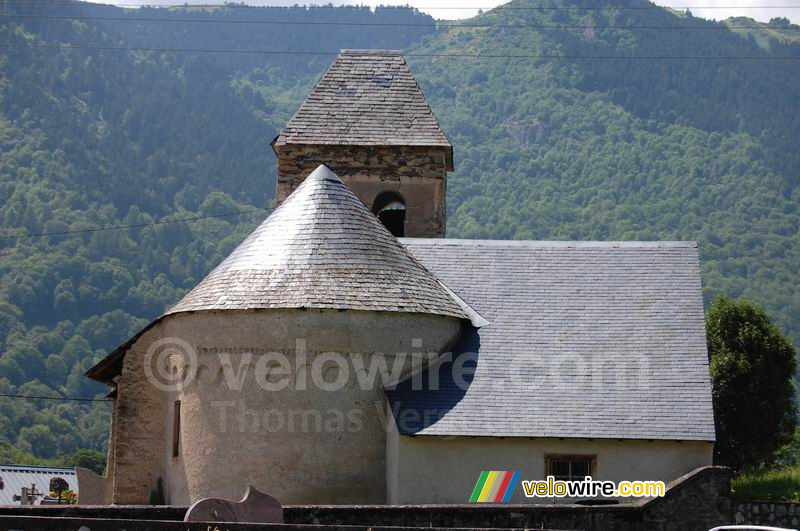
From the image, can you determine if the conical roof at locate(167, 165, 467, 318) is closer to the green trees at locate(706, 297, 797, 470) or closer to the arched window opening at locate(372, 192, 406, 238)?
the arched window opening at locate(372, 192, 406, 238)

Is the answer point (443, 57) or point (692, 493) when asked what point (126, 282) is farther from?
point (692, 493)

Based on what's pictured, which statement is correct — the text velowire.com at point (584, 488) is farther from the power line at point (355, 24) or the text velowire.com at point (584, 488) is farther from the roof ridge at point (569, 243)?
the power line at point (355, 24)

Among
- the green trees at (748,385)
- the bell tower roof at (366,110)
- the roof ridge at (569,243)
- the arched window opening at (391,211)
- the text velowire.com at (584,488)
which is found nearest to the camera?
the text velowire.com at (584,488)

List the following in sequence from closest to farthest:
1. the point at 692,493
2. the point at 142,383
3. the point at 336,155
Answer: the point at 692,493, the point at 142,383, the point at 336,155

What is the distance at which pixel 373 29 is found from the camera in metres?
161

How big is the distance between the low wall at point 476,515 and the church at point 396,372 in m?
1.92

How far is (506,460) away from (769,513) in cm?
435

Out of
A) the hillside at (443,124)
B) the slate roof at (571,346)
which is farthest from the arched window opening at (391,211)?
the hillside at (443,124)

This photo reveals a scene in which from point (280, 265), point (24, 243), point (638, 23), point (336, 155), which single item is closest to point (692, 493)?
point (280, 265)

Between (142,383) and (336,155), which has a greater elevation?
(336,155)

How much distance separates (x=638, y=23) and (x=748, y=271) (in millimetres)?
56151

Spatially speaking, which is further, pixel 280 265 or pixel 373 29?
pixel 373 29

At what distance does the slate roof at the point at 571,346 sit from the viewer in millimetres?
23609

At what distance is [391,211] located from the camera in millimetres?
36344
